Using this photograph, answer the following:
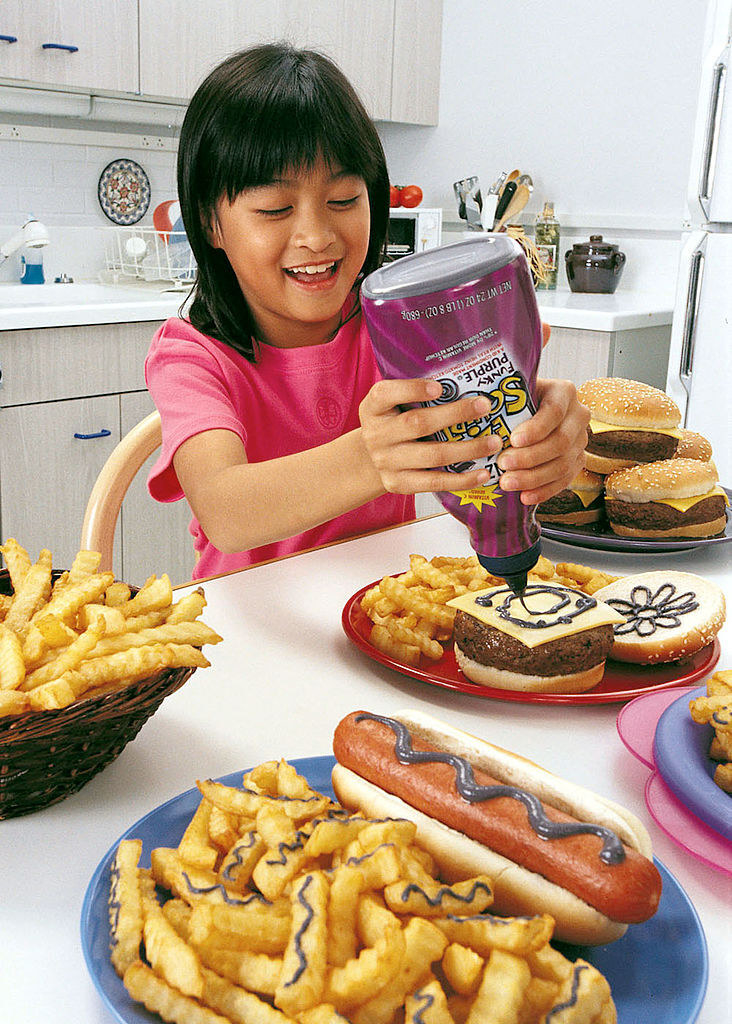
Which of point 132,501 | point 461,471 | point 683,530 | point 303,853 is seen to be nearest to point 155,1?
point 132,501

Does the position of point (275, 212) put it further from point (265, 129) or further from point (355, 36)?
point (355, 36)

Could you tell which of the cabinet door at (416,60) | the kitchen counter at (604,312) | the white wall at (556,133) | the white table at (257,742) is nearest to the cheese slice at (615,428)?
the white table at (257,742)

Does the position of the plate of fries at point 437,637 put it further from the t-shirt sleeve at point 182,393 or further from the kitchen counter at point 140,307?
the kitchen counter at point 140,307

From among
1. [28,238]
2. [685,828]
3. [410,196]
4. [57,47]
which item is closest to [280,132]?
[685,828]

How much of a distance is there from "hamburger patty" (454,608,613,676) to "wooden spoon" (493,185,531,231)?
9.74ft

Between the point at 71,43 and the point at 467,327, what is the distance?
267 centimetres

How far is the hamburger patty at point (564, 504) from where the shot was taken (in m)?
1.24

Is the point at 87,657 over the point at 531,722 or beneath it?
over

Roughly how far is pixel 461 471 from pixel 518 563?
9 cm

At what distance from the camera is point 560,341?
288 cm

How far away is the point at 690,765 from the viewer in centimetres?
65

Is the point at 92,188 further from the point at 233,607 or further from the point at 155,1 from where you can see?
the point at 233,607

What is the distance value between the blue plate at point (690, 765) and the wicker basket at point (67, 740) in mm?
338

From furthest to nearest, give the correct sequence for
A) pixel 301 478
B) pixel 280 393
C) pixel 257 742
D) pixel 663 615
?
pixel 280 393 → pixel 301 478 → pixel 663 615 → pixel 257 742
